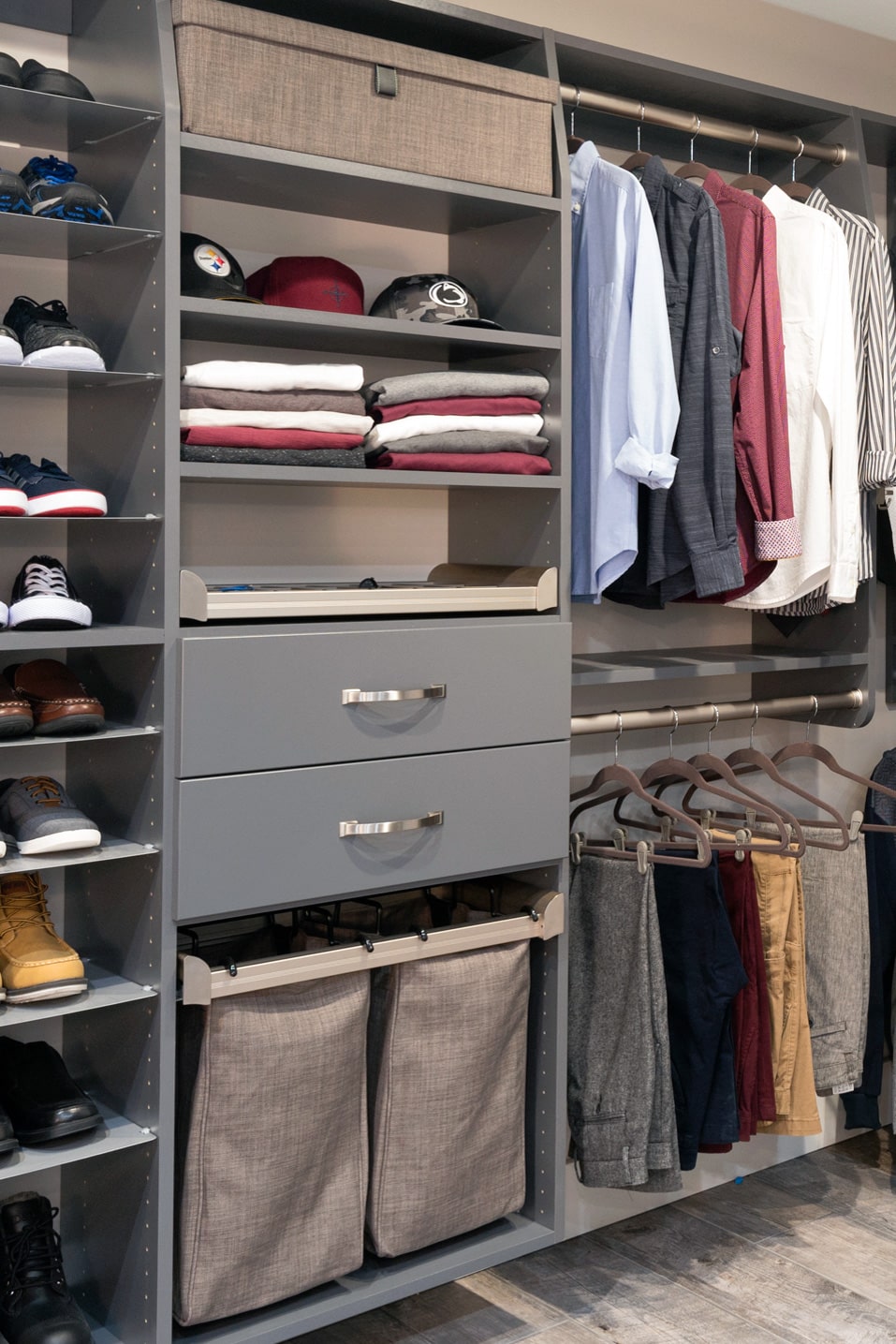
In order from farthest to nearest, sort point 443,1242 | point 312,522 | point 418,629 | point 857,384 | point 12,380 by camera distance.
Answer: point 857,384, point 312,522, point 443,1242, point 418,629, point 12,380

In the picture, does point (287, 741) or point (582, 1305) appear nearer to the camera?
point (287, 741)

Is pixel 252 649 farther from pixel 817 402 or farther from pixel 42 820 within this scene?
pixel 817 402

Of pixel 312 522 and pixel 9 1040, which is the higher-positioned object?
pixel 312 522

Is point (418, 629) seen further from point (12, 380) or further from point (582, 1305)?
point (582, 1305)

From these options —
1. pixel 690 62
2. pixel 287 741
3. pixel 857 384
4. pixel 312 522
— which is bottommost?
pixel 287 741

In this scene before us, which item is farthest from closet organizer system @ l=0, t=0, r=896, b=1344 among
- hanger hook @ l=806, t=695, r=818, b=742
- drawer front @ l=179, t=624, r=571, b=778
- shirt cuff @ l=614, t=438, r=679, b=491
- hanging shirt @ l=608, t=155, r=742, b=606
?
hanger hook @ l=806, t=695, r=818, b=742

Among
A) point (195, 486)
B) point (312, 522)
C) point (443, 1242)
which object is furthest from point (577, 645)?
point (443, 1242)

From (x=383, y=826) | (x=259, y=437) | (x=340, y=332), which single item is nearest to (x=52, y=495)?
(x=259, y=437)

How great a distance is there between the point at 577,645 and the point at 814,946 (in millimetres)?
796

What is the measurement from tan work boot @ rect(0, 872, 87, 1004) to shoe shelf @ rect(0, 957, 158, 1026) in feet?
0.06

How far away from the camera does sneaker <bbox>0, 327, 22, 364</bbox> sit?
1.70 metres

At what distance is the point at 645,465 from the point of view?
2.18 m

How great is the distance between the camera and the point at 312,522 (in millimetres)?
2326

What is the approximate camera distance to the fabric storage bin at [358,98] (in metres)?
1.81
